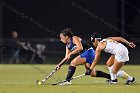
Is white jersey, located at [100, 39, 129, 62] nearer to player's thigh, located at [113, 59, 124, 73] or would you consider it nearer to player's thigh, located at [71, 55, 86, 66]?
player's thigh, located at [113, 59, 124, 73]

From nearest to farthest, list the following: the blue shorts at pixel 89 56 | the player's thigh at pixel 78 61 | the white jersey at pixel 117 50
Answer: the white jersey at pixel 117 50 < the player's thigh at pixel 78 61 < the blue shorts at pixel 89 56

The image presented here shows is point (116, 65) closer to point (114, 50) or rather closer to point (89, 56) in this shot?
point (114, 50)

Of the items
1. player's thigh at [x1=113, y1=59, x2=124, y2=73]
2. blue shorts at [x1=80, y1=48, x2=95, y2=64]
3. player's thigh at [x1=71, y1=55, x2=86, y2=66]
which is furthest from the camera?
blue shorts at [x1=80, y1=48, x2=95, y2=64]

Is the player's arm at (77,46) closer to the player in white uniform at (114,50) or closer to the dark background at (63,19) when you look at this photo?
the player in white uniform at (114,50)

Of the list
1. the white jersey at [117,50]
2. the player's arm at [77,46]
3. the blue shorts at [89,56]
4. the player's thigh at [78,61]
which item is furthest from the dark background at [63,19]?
the white jersey at [117,50]

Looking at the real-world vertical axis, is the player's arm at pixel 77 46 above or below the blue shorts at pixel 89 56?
above

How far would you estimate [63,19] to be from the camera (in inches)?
1348

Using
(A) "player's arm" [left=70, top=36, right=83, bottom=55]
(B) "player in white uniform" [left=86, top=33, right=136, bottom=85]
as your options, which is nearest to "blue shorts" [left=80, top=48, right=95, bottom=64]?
(A) "player's arm" [left=70, top=36, right=83, bottom=55]

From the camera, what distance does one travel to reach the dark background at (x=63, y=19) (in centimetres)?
3319

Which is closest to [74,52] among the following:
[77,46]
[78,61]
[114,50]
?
[77,46]

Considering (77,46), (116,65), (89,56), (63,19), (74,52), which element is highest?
(63,19)

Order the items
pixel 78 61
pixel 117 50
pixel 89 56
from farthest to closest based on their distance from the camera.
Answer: pixel 89 56 < pixel 78 61 < pixel 117 50

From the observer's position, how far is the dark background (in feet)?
109

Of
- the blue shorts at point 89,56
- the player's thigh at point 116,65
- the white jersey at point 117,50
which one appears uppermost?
the white jersey at point 117,50
